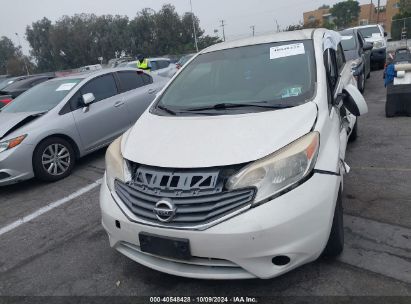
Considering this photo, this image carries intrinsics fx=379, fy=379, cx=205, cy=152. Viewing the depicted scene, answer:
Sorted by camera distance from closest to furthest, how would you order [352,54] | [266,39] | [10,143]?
1. [266,39]
2. [10,143]
3. [352,54]

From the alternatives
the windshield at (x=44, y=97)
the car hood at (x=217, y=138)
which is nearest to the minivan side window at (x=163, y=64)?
the windshield at (x=44, y=97)

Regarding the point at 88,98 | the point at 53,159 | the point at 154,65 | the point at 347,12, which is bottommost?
the point at 347,12

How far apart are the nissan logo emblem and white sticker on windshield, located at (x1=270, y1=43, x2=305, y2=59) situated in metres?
Answer: 1.95

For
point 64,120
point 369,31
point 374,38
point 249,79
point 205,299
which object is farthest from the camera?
point 369,31

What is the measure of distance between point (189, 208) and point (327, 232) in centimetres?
94

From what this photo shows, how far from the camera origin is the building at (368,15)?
61894 mm

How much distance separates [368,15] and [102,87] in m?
86.3

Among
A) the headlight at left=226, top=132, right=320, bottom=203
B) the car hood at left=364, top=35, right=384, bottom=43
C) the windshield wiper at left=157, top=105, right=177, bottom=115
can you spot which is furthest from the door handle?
the car hood at left=364, top=35, right=384, bottom=43

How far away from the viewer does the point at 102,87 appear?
6637mm

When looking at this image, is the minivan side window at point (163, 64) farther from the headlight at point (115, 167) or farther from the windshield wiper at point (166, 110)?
the headlight at point (115, 167)

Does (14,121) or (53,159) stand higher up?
(14,121)

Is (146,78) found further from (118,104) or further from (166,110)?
(166,110)

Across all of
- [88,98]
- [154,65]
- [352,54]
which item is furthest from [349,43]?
[154,65]

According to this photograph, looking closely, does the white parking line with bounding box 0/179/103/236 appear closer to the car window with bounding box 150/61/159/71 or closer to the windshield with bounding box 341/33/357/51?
the windshield with bounding box 341/33/357/51
